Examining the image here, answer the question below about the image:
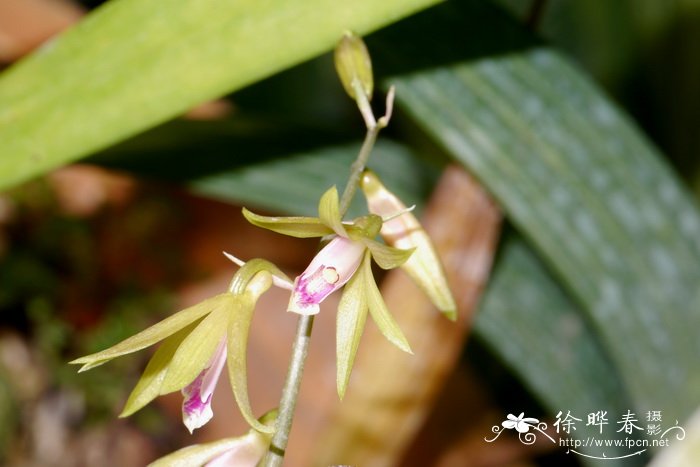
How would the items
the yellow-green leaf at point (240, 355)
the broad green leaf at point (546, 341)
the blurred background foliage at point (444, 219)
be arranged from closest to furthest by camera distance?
1. the yellow-green leaf at point (240, 355)
2. the blurred background foliage at point (444, 219)
3. the broad green leaf at point (546, 341)

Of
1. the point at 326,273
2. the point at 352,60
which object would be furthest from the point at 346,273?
the point at 352,60

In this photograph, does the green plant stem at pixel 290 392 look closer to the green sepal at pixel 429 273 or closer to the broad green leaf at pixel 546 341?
the green sepal at pixel 429 273

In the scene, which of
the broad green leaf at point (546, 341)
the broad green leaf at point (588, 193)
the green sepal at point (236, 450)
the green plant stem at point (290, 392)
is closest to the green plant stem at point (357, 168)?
the green plant stem at point (290, 392)

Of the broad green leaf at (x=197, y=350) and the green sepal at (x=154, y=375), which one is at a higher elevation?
the broad green leaf at (x=197, y=350)

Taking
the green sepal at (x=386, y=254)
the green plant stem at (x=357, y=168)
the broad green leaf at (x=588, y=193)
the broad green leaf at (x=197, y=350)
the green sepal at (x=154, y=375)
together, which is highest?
the green plant stem at (x=357, y=168)

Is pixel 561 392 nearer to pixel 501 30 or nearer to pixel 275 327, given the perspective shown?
pixel 501 30

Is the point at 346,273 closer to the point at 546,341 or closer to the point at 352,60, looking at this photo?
the point at 352,60

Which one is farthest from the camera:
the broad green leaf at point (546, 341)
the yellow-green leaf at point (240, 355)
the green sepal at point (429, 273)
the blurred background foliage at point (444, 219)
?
the broad green leaf at point (546, 341)

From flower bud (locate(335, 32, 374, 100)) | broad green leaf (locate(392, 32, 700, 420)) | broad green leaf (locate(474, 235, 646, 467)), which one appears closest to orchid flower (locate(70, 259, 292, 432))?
flower bud (locate(335, 32, 374, 100))
